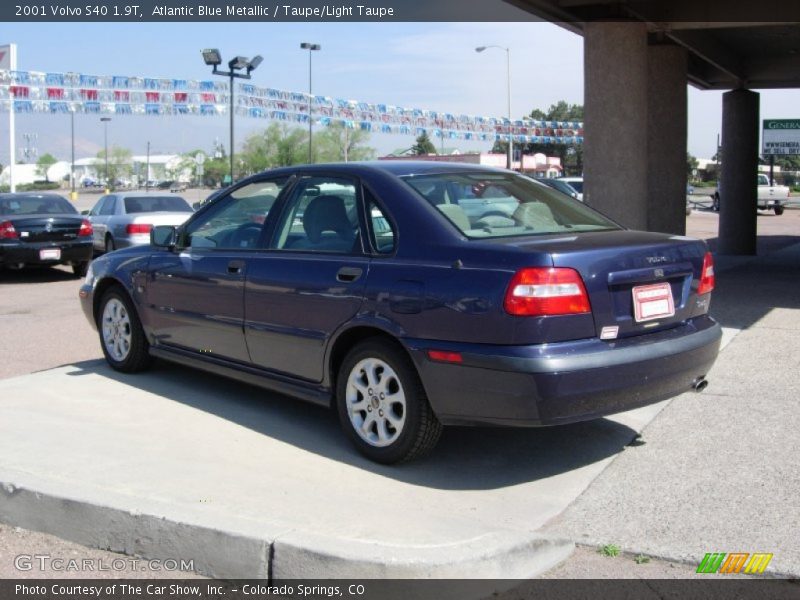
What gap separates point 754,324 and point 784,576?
6.08 m

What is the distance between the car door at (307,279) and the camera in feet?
16.7

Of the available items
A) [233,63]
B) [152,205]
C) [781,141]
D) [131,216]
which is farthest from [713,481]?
[781,141]

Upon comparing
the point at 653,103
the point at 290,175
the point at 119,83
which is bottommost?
the point at 290,175

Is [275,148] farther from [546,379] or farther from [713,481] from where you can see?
[546,379]

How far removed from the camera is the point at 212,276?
5977 mm

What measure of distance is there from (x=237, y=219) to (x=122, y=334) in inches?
60.6

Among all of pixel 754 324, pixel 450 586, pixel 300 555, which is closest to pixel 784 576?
pixel 450 586

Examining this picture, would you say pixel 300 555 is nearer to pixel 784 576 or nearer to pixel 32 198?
pixel 784 576

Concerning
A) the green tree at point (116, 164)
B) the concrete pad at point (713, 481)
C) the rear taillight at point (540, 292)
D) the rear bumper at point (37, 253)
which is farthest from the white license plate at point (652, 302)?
the green tree at point (116, 164)

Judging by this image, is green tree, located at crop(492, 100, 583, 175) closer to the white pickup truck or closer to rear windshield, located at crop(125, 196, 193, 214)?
the white pickup truck

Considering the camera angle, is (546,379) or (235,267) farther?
(235,267)

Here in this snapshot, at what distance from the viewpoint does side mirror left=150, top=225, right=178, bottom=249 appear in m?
6.49

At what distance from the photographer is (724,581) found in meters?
3.71

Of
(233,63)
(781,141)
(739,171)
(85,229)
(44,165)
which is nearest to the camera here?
(85,229)
